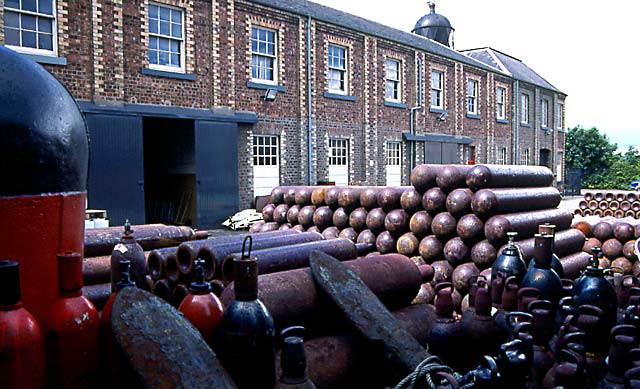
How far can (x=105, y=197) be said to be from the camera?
11.8 m

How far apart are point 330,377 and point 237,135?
12.1 metres

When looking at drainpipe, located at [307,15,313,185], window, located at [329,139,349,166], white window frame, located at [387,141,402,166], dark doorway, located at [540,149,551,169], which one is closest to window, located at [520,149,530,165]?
dark doorway, located at [540,149,551,169]

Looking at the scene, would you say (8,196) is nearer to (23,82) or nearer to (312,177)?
(23,82)

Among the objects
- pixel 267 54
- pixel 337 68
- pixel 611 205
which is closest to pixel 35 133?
pixel 267 54

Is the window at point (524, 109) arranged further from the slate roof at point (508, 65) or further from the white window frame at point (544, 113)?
the white window frame at point (544, 113)

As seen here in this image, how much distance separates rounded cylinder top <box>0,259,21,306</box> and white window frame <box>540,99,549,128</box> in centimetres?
3258

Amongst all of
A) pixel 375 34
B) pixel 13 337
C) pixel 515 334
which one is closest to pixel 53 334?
pixel 13 337

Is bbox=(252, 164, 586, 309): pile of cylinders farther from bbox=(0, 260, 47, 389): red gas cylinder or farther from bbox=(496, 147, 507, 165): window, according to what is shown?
bbox=(496, 147, 507, 165): window

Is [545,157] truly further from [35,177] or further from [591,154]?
[35,177]

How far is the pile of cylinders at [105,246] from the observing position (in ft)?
12.9

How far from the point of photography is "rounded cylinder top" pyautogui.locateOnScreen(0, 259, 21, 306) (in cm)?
185

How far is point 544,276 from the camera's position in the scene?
3.63m

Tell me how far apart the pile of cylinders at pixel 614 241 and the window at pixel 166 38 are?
1046cm

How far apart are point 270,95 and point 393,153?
682 cm
